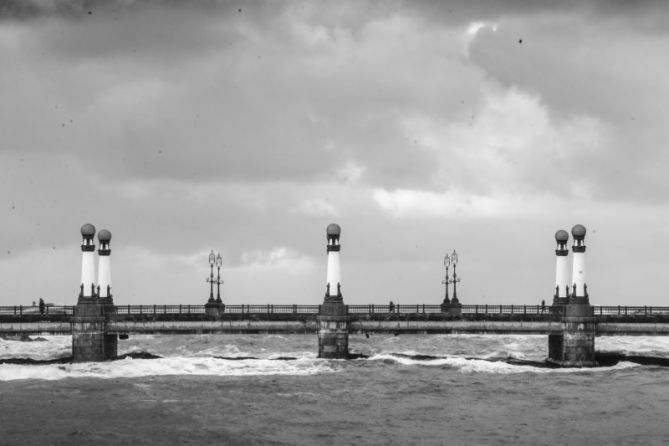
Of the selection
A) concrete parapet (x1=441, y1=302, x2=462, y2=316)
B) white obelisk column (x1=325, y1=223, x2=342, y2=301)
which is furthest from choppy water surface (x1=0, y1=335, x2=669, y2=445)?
white obelisk column (x1=325, y1=223, x2=342, y2=301)

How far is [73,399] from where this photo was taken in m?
46.7

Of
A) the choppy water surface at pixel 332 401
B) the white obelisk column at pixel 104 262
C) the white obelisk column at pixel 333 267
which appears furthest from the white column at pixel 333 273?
the white obelisk column at pixel 104 262

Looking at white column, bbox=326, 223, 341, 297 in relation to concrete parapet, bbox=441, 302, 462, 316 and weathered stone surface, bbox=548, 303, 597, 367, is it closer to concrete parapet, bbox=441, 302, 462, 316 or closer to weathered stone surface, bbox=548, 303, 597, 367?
concrete parapet, bbox=441, 302, 462, 316

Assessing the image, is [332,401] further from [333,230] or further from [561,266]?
[561,266]

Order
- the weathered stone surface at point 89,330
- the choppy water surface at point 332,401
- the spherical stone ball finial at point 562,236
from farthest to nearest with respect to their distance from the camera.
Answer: the spherical stone ball finial at point 562,236, the weathered stone surface at point 89,330, the choppy water surface at point 332,401

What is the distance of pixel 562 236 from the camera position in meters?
67.8

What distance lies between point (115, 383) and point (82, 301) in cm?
1137

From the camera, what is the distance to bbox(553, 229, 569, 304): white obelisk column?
6719 centimetres

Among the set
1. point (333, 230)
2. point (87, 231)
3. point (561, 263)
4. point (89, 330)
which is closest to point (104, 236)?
point (87, 231)

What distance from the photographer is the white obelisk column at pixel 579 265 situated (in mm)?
63234

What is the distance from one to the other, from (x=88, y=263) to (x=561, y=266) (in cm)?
3200

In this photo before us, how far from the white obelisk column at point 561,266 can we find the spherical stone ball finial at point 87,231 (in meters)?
31.5

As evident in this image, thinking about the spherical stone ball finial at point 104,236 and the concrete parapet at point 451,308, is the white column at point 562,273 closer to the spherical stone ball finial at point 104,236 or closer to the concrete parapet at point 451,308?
the concrete parapet at point 451,308

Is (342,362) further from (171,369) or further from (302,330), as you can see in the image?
(171,369)
